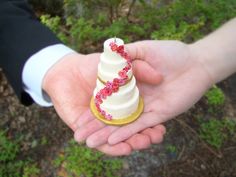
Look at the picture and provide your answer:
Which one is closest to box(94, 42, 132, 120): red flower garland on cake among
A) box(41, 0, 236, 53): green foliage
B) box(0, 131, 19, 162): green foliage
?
box(0, 131, 19, 162): green foliage

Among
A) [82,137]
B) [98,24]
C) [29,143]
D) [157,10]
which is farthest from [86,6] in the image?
[82,137]

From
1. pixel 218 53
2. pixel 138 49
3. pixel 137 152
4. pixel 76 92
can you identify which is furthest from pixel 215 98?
pixel 76 92

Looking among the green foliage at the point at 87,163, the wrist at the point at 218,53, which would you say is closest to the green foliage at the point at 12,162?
the green foliage at the point at 87,163

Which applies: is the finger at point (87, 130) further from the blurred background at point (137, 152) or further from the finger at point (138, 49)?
the blurred background at point (137, 152)

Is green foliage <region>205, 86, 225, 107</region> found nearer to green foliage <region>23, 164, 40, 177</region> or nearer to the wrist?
the wrist

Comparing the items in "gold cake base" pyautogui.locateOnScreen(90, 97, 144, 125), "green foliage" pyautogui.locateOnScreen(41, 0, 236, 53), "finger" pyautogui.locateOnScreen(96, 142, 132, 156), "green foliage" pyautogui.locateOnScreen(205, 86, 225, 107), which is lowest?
"green foliage" pyautogui.locateOnScreen(205, 86, 225, 107)

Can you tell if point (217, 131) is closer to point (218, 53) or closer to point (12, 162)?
point (218, 53)
